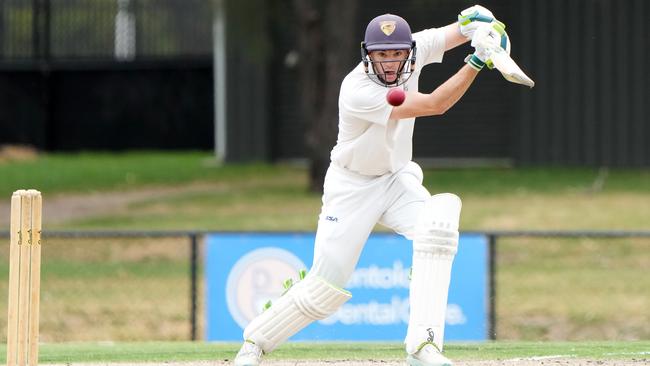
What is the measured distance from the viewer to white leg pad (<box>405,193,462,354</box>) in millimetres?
6926

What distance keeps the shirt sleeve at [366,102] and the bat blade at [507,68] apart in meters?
0.56

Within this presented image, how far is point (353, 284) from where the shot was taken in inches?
466

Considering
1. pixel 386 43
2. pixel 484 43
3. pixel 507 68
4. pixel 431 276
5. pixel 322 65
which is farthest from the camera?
pixel 322 65

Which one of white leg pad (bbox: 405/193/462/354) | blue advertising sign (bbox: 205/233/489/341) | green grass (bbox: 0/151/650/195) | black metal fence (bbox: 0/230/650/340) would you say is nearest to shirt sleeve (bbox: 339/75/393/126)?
white leg pad (bbox: 405/193/462/354)

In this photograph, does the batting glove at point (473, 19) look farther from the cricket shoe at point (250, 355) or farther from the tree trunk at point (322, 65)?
the tree trunk at point (322, 65)

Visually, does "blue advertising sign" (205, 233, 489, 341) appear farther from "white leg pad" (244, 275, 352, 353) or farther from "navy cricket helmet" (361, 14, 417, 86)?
"navy cricket helmet" (361, 14, 417, 86)

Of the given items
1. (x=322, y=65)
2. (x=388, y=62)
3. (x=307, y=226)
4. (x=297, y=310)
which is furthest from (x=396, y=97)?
(x=322, y=65)

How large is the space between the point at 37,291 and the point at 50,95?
2356 cm

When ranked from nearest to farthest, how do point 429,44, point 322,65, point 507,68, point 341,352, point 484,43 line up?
point 507,68
point 484,43
point 429,44
point 341,352
point 322,65

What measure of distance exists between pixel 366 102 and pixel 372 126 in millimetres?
214

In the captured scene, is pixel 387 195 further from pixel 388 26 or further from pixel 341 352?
pixel 341 352

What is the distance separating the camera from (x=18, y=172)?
23453 millimetres

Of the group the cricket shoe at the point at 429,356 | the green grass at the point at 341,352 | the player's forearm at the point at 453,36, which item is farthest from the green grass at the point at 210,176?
the cricket shoe at the point at 429,356

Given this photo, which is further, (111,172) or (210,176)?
(111,172)
